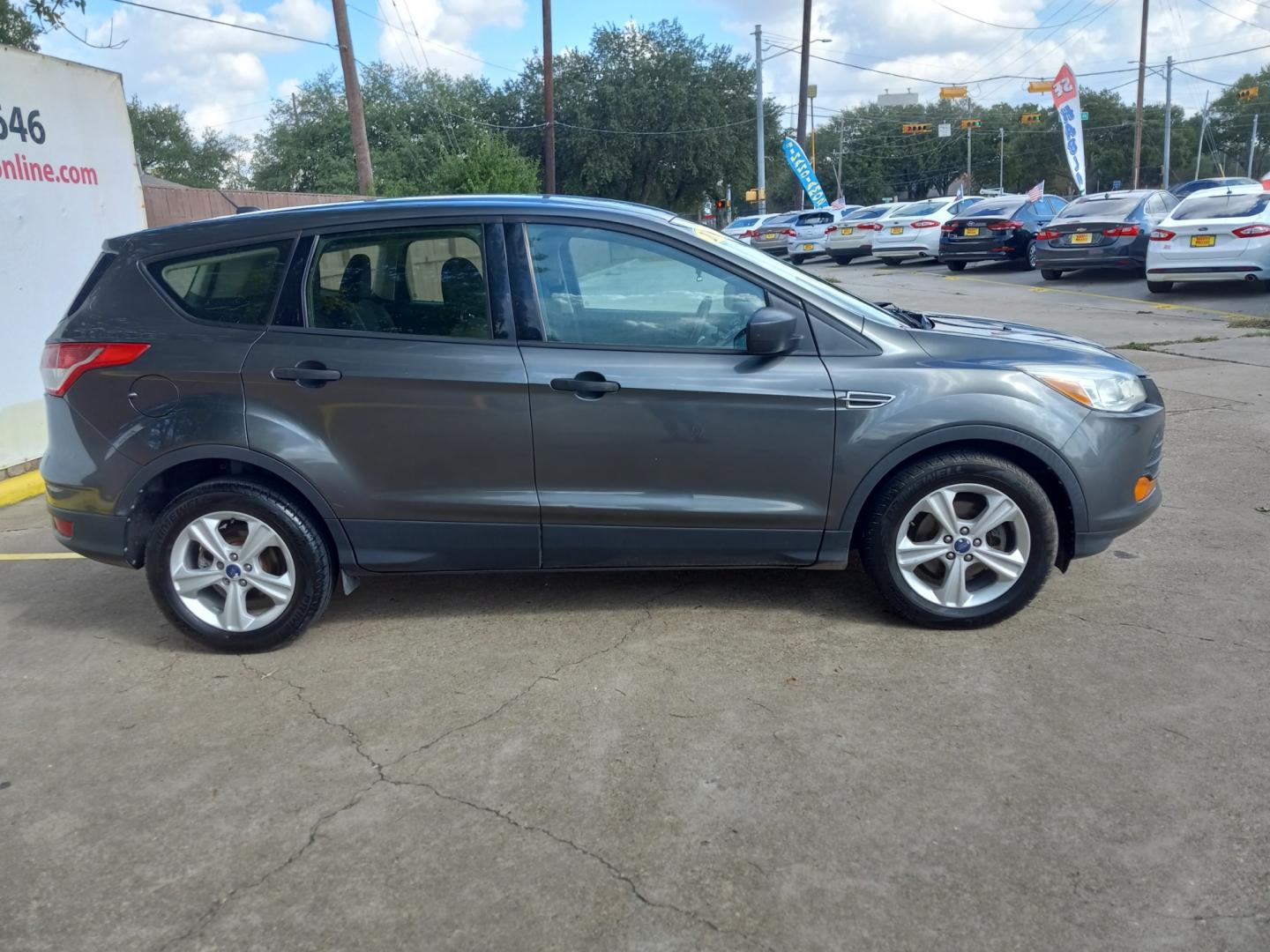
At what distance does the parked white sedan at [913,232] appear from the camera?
25.4 m

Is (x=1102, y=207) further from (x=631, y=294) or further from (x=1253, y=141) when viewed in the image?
(x=1253, y=141)

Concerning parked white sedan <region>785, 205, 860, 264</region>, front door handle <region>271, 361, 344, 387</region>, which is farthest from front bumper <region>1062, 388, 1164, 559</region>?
parked white sedan <region>785, 205, 860, 264</region>

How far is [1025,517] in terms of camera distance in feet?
14.0

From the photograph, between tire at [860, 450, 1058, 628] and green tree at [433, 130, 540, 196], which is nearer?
tire at [860, 450, 1058, 628]

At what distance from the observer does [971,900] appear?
9.02 feet

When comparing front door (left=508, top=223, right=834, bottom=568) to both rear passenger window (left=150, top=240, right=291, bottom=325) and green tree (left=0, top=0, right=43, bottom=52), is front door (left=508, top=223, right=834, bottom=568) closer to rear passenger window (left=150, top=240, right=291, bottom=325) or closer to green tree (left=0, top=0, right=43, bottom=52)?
rear passenger window (left=150, top=240, right=291, bottom=325)

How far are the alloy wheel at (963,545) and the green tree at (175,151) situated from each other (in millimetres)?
56776

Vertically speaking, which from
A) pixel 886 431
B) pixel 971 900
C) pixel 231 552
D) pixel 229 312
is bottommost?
pixel 971 900

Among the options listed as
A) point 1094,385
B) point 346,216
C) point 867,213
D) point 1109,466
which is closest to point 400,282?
point 346,216

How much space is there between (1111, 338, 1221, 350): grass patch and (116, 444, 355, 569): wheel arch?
10.1 m

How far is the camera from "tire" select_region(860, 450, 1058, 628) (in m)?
4.24

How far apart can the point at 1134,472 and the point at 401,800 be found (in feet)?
10.2

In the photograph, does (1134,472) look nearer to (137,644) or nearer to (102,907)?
(102,907)

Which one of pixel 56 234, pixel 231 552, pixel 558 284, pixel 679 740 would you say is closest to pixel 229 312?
pixel 231 552
